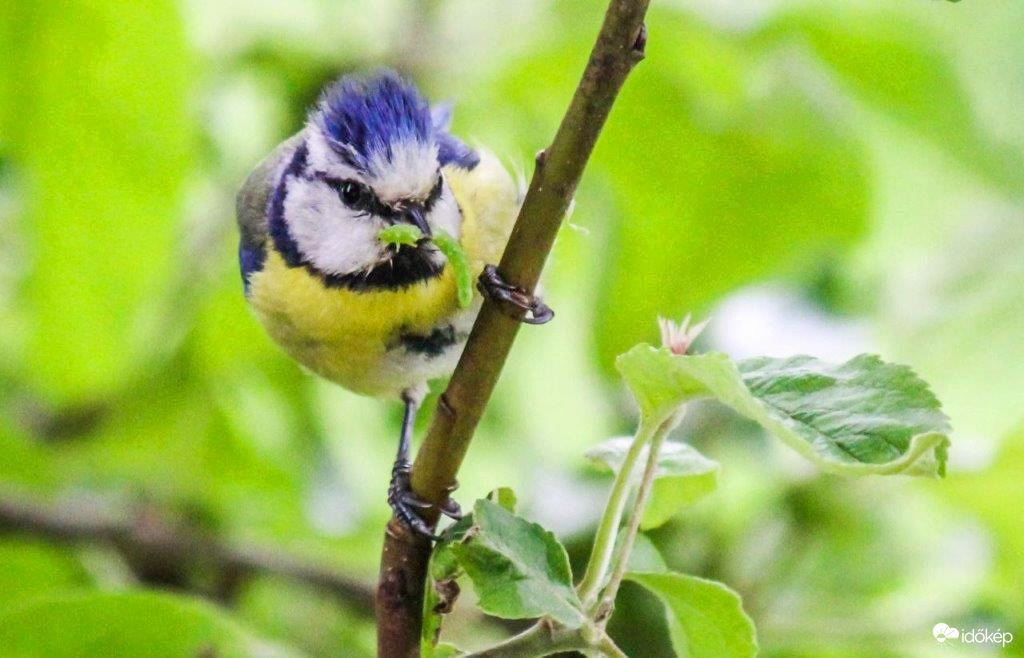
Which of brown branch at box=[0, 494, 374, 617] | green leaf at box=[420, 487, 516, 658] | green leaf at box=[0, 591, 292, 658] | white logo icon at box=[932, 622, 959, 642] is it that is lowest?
brown branch at box=[0, 494, 374, 617]

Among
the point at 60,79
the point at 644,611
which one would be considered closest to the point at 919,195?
the point at 644,611

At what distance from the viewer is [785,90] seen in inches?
39.8

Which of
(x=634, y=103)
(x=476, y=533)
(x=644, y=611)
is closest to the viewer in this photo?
(x=476, y=533)

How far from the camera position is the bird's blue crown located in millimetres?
857

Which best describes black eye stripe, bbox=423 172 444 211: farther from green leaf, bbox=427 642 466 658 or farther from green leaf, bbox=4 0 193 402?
green leaf, bbox=427 642 466 658

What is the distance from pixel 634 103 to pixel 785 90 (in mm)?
127

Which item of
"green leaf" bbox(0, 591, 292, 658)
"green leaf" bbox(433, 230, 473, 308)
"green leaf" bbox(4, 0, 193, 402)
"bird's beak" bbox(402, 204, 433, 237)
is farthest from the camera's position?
"green leaf" bbox(4, 0, 193, 402)

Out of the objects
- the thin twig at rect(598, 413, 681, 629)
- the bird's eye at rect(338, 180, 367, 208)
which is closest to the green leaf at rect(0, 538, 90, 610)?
the bird's eye at rect(338, 180, 367, 208)

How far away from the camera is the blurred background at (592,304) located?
37.6 inches

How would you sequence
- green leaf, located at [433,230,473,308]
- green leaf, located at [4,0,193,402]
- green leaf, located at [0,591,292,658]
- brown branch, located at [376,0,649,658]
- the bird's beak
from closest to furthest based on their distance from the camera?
1. brown branch, located at [376,0,649,658]
2. green leaf, located at [433,230,473,308]
3. green leaf, located at [0,591,292,658]
4. the bird's beak
5. green leaf, located at [4,0,193,402]

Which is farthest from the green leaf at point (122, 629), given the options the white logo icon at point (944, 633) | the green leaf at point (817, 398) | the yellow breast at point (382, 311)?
the white logo icon at point (944, 633)

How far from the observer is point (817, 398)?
1.51 ft

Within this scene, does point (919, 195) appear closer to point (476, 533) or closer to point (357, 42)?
point (357, 42)

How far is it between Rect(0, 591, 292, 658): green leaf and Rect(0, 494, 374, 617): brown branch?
0.23 metres
